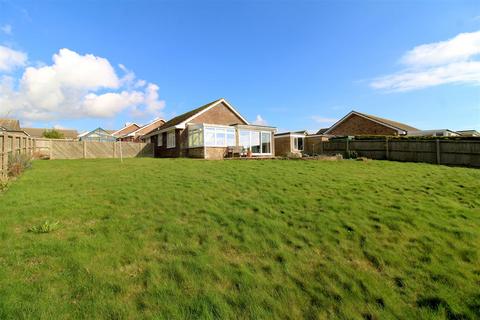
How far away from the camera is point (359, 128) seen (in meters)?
30.2

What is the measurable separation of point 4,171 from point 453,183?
624 inches

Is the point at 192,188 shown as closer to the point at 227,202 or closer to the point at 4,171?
the point at 227,202

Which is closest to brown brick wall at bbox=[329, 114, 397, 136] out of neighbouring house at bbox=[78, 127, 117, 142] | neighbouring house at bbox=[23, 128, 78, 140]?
neighbouring house at bbox=[78, 127, 117, 142]

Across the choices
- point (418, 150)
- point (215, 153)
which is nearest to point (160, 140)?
point (215, 153)

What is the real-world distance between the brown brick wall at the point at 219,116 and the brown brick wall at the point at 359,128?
44.6ft

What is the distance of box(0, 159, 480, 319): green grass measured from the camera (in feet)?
10.6

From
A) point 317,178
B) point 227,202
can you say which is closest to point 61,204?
point 227,202

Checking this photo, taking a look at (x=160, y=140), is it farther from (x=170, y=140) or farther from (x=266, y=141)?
(x=266, y=141)

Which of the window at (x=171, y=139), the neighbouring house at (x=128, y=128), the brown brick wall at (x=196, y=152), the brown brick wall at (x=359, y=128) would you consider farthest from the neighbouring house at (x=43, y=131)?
the brown brick wall at (x=359, y=128)

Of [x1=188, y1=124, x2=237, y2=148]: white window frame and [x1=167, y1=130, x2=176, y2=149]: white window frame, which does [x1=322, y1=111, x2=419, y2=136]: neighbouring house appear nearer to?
[x1=188, y1=124, x2=237, y2=148]: white window frame

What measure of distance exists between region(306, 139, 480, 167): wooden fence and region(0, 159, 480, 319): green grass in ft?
31.7

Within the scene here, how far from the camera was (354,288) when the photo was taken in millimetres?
3658

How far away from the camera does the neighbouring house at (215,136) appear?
69.2 feet

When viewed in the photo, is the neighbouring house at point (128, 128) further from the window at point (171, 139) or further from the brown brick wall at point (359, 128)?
the brown brick wall at point (359, 128)
